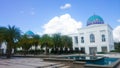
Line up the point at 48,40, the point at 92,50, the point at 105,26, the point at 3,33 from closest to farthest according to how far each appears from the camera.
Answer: the point at 3,33, the point at 48,40, the point at 105,26, the point at 92,50

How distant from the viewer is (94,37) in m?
51.6

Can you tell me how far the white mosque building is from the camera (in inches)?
1944

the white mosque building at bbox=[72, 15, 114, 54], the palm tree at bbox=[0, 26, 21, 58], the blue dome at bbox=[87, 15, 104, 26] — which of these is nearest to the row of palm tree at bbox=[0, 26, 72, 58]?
the palm tree at bbox=[0, 26, 21, 58]

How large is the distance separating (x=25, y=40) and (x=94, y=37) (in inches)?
876

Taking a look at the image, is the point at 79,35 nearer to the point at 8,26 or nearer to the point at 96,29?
the point at 96,29

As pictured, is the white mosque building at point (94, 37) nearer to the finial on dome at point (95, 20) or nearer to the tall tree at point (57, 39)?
the finial on dome at point (95, 20)

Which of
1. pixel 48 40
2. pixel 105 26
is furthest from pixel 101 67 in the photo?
pixel 105 26

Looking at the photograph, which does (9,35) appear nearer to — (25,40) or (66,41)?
(25,40)

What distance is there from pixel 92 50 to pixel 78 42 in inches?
214

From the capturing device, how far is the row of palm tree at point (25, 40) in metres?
27.3

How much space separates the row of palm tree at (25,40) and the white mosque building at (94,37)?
4.15 meters

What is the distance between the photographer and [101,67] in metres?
11.8

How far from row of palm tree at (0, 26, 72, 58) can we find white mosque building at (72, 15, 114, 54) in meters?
4.15

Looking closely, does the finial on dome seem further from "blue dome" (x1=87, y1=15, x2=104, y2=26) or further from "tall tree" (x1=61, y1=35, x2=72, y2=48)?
"tall tree" (x1=61, y1=35, x2=72, y2=48)
